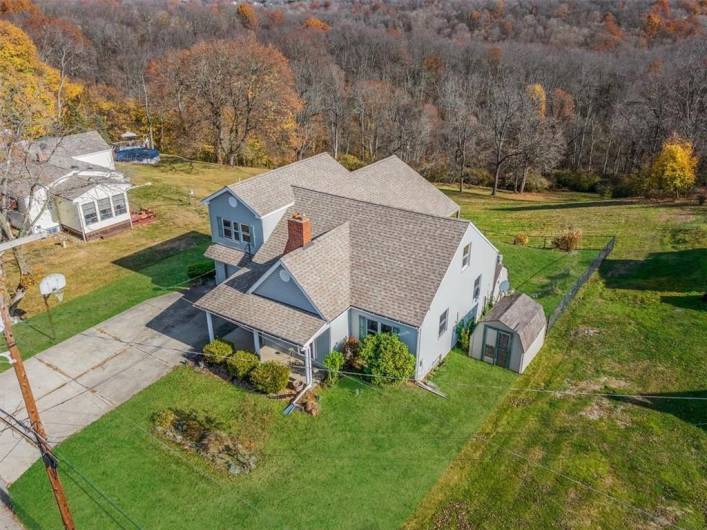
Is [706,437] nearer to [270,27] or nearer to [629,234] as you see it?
[629,234]

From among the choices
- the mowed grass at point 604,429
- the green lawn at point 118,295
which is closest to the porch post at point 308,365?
the mowed grass at point 604,429

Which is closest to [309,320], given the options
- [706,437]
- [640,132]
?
[706,437]

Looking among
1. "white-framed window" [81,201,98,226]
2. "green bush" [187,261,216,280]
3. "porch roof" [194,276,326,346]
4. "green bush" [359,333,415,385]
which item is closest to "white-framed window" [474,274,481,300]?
"green bush" [359,333,415,385]

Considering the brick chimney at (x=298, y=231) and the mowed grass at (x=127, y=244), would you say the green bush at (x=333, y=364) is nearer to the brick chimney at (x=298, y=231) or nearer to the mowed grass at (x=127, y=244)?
the brick chimney at (x=298, y=231)

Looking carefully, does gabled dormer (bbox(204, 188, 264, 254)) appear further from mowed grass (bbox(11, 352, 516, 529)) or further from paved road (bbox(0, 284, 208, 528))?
mowed grass (bbox(11, 352, 516, 529))

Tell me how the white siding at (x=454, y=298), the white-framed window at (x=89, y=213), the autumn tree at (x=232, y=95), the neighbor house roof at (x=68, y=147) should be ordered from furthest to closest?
the autumn tree at (x=232, y=95)
the neighbor house roof at (x=68, y=147)
the white-framed window at (x=89, y=213)
the white siding at (x=454, y=298)
